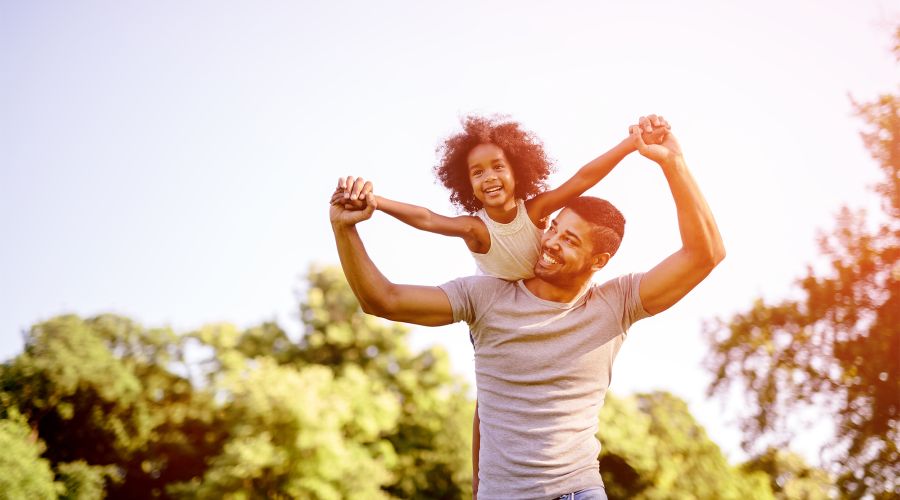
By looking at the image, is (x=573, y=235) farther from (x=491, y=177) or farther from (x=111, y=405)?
(x=111, y=405)

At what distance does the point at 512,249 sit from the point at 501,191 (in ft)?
1.40

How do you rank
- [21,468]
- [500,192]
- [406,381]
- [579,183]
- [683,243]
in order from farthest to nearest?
[406,381] → [21,468] → [500,192] → [579,183] → [683,243]

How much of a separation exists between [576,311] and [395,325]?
22.0 meters

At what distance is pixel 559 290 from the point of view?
2.74 m

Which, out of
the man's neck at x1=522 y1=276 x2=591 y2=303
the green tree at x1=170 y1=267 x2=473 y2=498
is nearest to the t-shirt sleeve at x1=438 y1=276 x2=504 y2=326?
the man's neck at x1=522 y1=276 x2=591 y2=303

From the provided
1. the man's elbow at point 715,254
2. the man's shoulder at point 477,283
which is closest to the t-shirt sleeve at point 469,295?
the man's shoulder at point 477,283

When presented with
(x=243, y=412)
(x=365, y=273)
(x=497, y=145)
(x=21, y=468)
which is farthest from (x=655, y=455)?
(x=365, y=273)

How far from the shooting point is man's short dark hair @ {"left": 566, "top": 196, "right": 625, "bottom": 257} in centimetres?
278

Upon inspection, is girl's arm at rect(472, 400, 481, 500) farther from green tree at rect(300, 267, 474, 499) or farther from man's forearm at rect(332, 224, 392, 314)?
green tree at rect(300, 267, 474, 499)

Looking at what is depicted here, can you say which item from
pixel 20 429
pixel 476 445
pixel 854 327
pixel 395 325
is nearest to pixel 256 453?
pixel 20 429

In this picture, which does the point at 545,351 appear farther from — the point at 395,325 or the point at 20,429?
the point at 395,325

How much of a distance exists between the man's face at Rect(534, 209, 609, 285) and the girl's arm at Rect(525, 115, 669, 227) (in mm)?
440

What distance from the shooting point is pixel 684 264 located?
2.53 m

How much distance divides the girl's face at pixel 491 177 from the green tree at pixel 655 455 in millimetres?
16509
